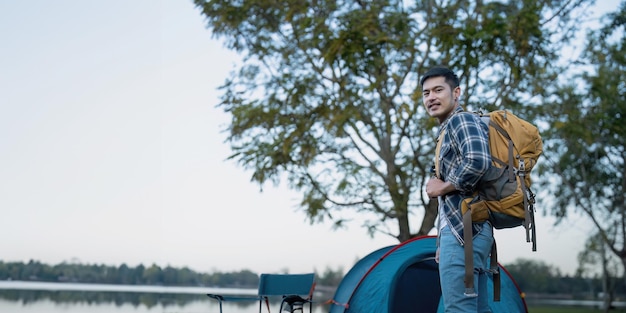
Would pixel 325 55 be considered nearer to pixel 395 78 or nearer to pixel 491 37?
pixel 395 78

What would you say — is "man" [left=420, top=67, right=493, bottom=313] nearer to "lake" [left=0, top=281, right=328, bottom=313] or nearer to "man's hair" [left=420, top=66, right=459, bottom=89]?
"man's hair" [left=420, top=66, right=459, bottom=89]

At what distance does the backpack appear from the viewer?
2.63 metres

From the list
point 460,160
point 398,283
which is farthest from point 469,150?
point 398,283

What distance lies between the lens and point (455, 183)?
2656 millimetres

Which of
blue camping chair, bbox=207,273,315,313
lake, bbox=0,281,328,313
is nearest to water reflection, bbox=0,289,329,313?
lake, bbox=0,281,328,313

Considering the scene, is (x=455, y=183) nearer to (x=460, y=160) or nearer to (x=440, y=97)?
(x=460, y=160)

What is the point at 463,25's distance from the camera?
9.77 metres

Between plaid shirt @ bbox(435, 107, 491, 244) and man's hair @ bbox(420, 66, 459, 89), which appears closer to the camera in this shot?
plaid shirt @ bbox(435, 107, 491, 244)

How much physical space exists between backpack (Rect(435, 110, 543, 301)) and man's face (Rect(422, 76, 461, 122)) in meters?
0.17

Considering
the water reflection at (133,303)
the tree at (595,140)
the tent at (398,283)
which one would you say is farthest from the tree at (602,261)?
the tent at (398,283)

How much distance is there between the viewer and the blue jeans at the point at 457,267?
258cm

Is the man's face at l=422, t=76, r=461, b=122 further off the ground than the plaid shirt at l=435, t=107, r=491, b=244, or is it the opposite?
the man's face at l=422, t=76, r=461, b=122

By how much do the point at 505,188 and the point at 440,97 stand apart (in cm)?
52

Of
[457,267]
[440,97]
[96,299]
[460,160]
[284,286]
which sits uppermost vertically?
[440,97]
